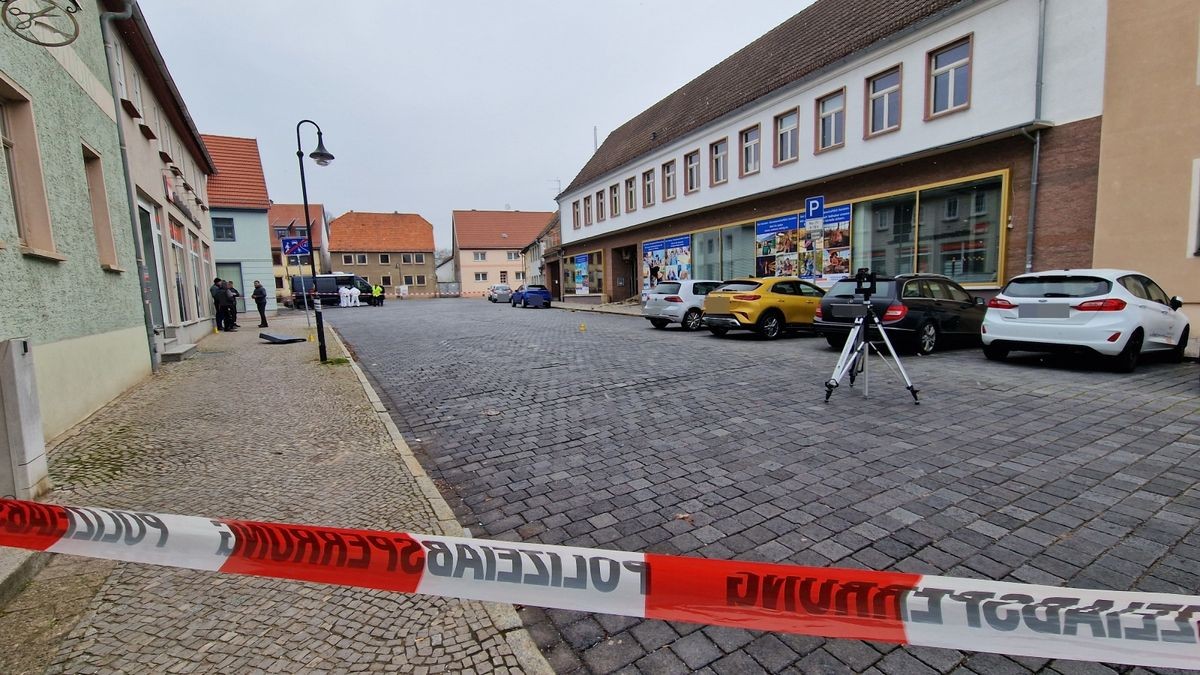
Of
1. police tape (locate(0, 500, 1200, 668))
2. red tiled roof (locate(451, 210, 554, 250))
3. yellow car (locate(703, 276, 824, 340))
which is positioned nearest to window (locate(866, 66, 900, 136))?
yellow car (locate(703, 276, 824, 340))

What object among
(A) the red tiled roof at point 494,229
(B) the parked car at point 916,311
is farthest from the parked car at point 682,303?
(A) the red tiled roof at point 494,229

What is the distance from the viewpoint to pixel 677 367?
909 centimetres

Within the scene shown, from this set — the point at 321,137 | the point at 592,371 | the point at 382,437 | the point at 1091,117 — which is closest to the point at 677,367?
the point at 592,371

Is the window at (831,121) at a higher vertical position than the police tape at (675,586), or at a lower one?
higher

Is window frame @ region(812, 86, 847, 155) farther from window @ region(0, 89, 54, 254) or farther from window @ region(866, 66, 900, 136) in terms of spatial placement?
window @ region(0, 89, 54, 254)

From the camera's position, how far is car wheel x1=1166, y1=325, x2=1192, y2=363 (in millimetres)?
8594

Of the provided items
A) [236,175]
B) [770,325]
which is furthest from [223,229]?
[770,325]

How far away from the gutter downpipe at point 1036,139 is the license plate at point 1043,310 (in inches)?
212

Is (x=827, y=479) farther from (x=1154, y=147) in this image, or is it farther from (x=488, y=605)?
(x=1154, y=147)

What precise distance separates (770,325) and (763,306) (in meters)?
0.59

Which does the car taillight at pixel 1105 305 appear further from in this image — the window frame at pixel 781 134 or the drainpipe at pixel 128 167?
the drainpipe at pixel 128 167

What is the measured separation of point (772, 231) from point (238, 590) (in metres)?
19.4

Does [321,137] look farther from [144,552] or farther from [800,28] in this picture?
[800,28]

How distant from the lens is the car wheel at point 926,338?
10.1 metres
